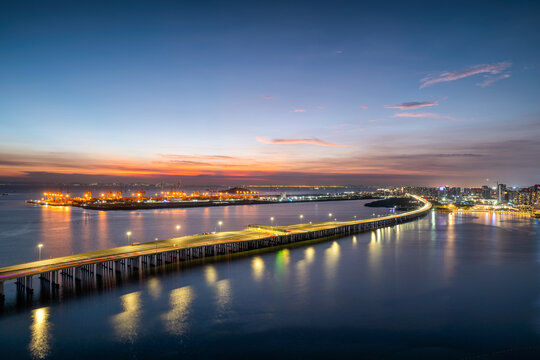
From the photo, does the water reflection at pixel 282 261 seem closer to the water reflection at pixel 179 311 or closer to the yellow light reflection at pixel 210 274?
the yellow light reflection at pixel 210 274

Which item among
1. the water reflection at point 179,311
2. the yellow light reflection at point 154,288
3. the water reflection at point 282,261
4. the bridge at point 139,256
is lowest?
the water reflection at point 282,261

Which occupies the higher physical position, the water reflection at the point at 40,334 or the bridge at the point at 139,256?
the bridge at the point at 139,256

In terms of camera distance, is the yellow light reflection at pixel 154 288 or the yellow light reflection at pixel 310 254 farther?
the yellow light reflection at pixel 310 254

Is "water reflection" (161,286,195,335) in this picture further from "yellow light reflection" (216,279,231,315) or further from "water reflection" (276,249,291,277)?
"water reflection" (276,249,291,277)

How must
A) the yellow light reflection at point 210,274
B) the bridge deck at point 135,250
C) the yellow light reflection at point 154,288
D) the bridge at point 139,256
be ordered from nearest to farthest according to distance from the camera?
the bridge deck at point 135,250, the yellow light reflection at point 154,288, the bridge at point 139,256, the yellow light reflection at point 210,274

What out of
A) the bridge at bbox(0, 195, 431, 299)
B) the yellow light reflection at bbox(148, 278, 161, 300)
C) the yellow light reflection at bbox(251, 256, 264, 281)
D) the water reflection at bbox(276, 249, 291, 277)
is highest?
the bridge at bbox(0, 195, 431, 299)

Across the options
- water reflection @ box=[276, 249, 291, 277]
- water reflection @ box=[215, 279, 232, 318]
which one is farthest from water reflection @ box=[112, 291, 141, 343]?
water reflection @ box=[276, 249, 291, 277]

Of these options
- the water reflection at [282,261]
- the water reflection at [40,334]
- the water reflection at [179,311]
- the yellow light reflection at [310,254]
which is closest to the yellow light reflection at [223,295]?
the water reflection at [179,311]
